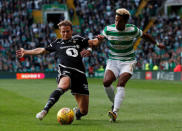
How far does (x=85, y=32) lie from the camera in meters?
44.3

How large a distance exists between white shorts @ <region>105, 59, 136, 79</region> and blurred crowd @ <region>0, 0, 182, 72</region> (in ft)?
86.4

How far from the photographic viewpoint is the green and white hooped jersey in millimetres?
10781

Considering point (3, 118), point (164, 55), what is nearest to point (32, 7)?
point (164, 55)

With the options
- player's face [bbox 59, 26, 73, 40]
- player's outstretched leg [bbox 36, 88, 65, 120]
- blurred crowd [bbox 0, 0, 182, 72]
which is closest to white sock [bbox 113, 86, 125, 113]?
player's outstretched leg [bbox 36, 88, 65, 120]

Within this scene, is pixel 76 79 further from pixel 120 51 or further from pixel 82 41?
pixel 120 51

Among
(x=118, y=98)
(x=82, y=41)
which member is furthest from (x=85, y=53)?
(x=118, y=98)

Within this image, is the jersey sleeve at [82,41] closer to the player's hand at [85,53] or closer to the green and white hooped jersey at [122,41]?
the player's hand at [85,53]

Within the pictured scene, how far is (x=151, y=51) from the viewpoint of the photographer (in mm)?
41656

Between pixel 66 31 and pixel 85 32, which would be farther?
pixel 85 32

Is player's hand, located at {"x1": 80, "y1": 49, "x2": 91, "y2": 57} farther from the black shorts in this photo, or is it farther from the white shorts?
the white shorts

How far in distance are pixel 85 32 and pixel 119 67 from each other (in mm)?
33478

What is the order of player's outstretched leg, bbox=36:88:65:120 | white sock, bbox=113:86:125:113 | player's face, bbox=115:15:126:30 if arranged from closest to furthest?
player's outstretched leg, bbox=36:88:65:120 < white sock, bbox=113:86:125:113 < player's face, bbox=115:15:126:30

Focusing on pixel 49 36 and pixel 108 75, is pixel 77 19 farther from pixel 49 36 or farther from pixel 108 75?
pixel 108 75

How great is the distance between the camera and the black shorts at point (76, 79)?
10.2 m
